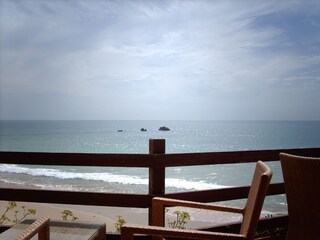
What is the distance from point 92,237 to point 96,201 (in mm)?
1058

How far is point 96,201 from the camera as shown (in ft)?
9.87

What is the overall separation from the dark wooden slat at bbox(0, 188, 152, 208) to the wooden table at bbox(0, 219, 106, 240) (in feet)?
2.33

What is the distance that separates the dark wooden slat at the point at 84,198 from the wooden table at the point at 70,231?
0.71 m

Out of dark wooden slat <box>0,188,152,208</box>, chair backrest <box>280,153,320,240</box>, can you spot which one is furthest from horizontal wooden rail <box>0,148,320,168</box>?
chair backrest <box>280,153,320,240</box>

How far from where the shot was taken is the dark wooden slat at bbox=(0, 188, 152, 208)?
117 inches

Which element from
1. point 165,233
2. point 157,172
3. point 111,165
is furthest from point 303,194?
point 111,165

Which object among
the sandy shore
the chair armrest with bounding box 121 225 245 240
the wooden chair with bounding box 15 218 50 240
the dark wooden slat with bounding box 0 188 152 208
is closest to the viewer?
the wooden chair with bounding box 15 218 50 240

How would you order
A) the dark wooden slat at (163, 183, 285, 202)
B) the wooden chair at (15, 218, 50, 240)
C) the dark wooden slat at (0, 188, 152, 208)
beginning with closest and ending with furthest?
the wooden chair at (15, 218, 50, 240) → the dark wooden slat at (0, 188, 152, 208) → the dark wooden slat at (163, 183, 285, 202)

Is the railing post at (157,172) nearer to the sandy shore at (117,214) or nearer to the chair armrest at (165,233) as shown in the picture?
the chair armrest at (165,233)

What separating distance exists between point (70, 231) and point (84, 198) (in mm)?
971

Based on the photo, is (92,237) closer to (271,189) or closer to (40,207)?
(271,189)

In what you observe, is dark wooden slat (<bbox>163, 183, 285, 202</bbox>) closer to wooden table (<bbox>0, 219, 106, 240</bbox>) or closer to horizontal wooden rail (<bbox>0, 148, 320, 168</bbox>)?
horizontal wooden rail (<bbox>0, 148, 320, 168</bbox>)

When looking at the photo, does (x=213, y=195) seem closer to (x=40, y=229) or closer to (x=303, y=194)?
(x=303, y=194)

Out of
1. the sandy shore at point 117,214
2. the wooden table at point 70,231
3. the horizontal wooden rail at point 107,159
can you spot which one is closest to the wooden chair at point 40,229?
the wooden table at point 70,231
